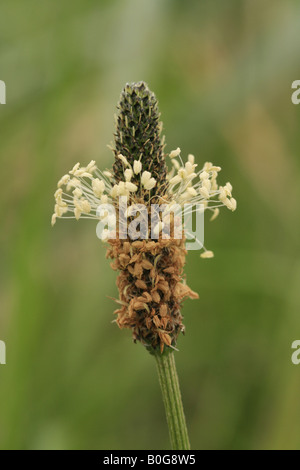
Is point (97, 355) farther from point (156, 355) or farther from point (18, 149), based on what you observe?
point (156, 355)

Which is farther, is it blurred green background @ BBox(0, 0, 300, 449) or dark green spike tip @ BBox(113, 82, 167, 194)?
blurred green background @ BBox(0, 0, 300, 449)

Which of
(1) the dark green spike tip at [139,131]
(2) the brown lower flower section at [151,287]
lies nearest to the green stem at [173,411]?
(2) the brown lower flower section at [151,287]

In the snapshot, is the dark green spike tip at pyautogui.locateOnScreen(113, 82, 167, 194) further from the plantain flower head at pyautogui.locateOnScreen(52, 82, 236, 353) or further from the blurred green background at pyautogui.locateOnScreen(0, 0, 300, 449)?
the blurred green background at pyautogui.locateOnScreen(0, 0, 300, 449)

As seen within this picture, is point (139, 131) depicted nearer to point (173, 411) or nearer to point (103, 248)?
point (173, 411)

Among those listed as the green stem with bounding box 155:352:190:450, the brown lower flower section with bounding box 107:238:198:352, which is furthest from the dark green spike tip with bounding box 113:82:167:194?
the green stem with bounding box 155:352:190:450

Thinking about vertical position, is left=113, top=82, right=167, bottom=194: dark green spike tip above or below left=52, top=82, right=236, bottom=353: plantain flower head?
above

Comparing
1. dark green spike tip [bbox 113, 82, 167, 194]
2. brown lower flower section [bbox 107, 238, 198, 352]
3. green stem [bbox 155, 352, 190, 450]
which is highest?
dark green spike tip [bbox 113, 82, 167, 194]

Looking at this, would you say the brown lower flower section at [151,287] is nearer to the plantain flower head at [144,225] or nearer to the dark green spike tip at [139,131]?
the plantain flower head at [144,225]
